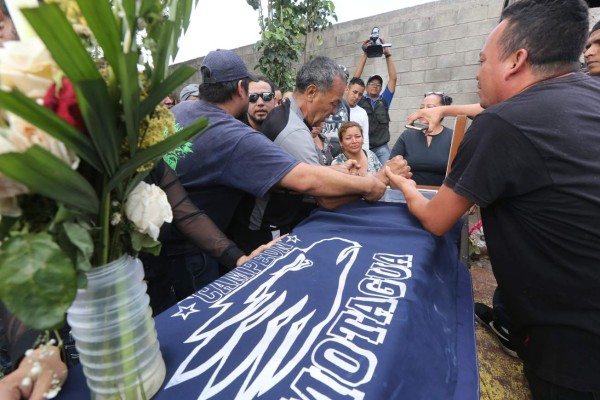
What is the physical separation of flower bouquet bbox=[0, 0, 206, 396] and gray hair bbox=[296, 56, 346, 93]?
1.42 meters

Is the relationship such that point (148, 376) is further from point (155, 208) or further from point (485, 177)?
point (485, 177)

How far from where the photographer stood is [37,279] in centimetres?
41

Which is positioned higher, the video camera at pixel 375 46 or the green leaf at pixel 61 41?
the video camera at pixel 375 46

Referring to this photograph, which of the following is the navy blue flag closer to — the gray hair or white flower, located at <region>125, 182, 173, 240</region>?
white flower, located at <region>125, 182, 173, 240</region>


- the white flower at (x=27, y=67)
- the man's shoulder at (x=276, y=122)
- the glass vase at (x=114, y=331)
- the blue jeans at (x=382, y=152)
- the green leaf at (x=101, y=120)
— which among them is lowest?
the blue jeans at (x=382, y=152)

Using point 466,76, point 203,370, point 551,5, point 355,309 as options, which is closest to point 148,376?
point 203,370

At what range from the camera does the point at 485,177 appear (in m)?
1.11

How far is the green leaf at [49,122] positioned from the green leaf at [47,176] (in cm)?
3

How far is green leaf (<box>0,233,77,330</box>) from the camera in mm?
400

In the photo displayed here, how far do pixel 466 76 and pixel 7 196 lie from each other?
18.3 ft

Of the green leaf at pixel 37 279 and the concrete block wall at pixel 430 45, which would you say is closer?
the green leaf at pixel 37 279

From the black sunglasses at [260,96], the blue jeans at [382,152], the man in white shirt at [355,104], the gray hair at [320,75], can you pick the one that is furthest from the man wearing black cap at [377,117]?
the gray hair at [320,75]

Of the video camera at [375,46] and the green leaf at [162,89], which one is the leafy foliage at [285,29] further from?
the green leaf at [162,89]

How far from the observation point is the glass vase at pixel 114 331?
513 millimetres
